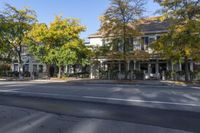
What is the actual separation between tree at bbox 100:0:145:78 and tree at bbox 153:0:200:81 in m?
3.64

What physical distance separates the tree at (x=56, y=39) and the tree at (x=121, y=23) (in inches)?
288

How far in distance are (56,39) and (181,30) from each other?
19.2 m

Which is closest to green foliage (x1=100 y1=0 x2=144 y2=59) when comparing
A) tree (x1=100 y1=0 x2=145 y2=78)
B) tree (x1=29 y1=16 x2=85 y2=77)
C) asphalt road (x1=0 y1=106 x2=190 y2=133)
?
tree (x1=100 y1=0 x2=145 y2=78)

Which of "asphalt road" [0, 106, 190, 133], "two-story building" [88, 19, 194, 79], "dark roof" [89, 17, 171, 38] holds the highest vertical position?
"dark roof" [89, 17, 171, 38]

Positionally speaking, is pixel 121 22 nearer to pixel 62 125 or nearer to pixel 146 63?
pixel 146 63

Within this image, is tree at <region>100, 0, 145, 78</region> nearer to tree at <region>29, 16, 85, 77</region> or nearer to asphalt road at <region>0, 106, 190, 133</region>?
tree at <region>29, 16, 85, 77</region>

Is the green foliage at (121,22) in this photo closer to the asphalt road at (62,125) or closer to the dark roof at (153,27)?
the dark roof at (153,27)

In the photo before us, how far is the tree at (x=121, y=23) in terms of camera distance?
93.7ft

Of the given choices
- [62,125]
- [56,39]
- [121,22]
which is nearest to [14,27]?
[56,39]

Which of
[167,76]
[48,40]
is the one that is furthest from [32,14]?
[167,76]

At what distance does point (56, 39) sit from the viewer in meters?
36.8

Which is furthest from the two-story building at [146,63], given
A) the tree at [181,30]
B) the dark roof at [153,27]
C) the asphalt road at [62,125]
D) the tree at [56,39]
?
the asphalt road at [62,125]

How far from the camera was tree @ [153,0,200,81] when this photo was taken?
2381cm

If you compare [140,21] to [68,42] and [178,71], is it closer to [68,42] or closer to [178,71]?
[178,71]
